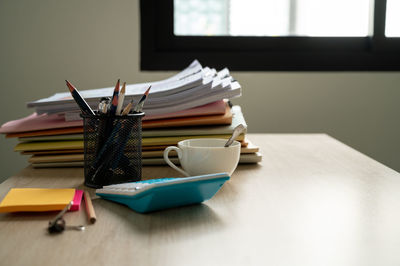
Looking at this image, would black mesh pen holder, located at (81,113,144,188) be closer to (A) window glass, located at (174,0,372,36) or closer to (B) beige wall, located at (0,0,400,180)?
(B) beige wall, located at (0,0,400,180)

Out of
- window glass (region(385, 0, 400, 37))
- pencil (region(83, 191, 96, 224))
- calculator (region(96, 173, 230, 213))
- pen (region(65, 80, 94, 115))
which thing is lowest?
pencil (region(83, 191, 96, 224))

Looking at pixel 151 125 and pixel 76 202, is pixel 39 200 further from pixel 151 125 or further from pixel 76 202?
pixel 151 125

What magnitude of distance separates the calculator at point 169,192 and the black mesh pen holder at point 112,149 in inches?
3.7

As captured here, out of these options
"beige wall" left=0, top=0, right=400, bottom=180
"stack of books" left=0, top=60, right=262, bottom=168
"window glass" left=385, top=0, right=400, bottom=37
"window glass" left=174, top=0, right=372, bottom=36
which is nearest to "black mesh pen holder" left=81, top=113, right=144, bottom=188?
"stack of books" left=0, top=60, right=262, bottom=168

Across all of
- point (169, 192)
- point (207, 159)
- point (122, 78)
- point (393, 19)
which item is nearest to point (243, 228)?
point (169, 192)

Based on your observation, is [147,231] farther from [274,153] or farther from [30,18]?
[30,18]

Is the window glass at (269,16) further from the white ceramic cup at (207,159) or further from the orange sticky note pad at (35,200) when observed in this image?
the orange sticky note pad at (35,200)

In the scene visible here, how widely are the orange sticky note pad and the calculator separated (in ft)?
0.21

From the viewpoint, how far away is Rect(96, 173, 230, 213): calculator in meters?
0.51

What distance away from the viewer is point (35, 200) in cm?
55

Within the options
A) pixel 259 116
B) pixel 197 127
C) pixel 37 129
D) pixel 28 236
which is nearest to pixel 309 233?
pixel 28 236

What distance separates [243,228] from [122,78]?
132cm

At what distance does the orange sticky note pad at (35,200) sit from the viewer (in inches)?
20.6

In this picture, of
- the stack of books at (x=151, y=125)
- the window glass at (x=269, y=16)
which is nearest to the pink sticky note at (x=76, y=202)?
the stack of books at (x=151, y=125)
